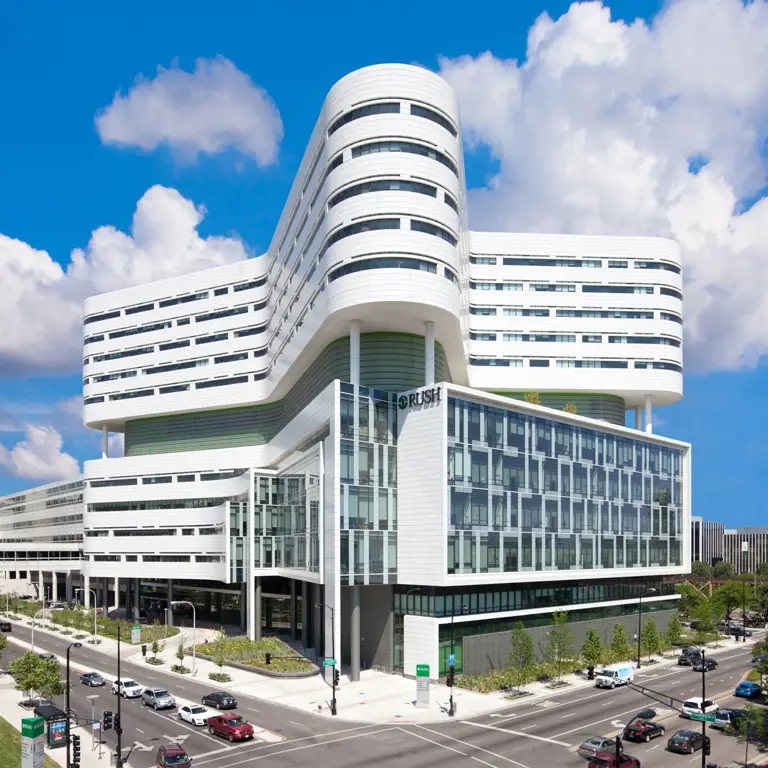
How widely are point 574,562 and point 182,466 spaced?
6351 centimetres

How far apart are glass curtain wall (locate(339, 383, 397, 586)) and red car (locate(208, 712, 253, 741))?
19459mm

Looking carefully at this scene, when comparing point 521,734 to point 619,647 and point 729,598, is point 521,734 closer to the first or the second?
point 619,647

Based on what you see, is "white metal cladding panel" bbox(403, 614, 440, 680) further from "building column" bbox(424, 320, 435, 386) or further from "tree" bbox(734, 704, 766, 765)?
"tree" bbox(734, 704, 766, 765)

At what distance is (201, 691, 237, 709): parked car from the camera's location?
6197 cm

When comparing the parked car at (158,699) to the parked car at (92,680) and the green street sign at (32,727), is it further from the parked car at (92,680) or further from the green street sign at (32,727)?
the green street sign at (32,727)

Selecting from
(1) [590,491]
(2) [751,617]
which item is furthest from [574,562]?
(2) [751,617]

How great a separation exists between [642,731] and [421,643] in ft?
76.7

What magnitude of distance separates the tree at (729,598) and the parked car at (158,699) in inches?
3395

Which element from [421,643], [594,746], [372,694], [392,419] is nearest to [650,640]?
[421,643]

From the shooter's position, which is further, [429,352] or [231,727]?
[429,352]

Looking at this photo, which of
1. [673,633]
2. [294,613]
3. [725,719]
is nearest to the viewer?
[725,719]

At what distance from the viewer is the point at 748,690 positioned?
67812 mm

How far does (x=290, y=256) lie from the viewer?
10288cm

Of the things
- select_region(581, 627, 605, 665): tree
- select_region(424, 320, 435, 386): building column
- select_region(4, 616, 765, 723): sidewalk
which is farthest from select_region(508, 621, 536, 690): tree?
select_region(424, 320, 435, 386): building column
